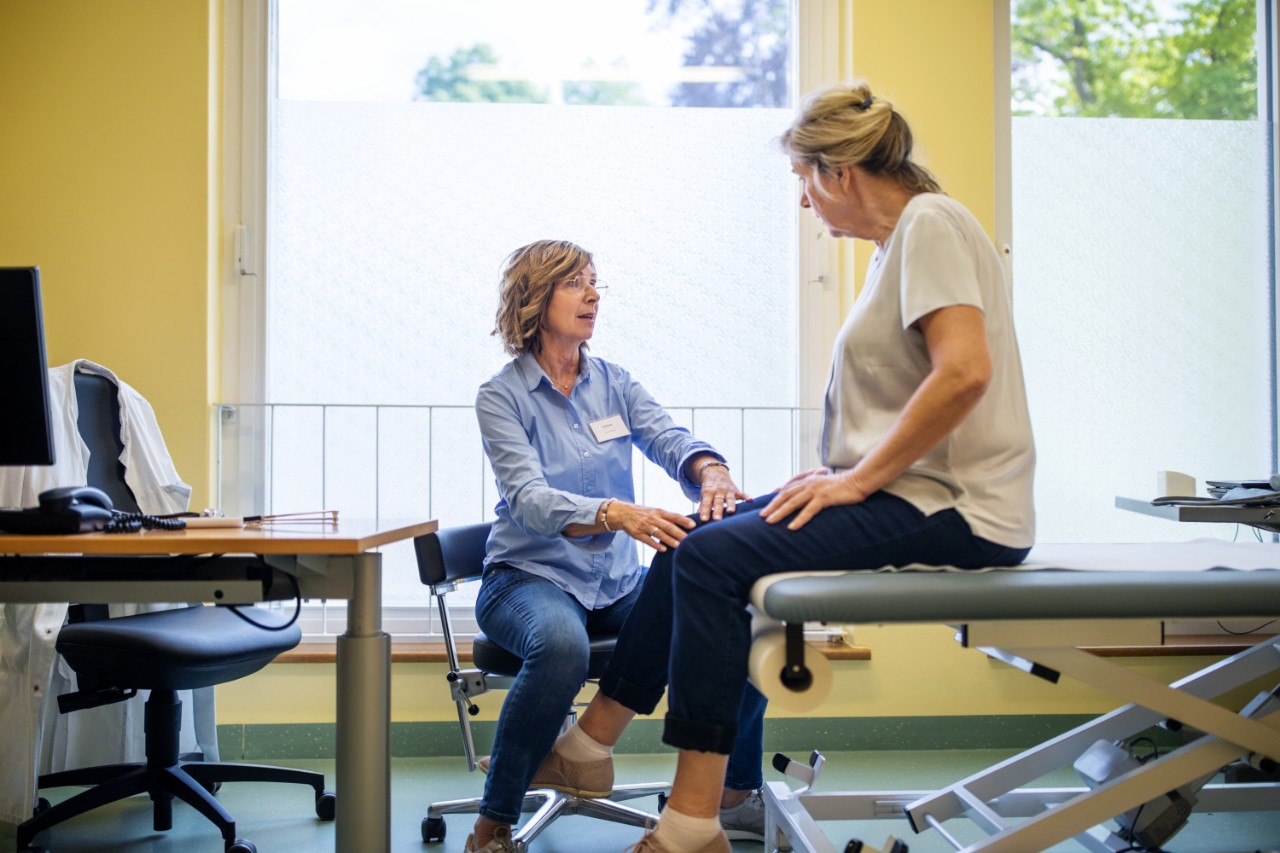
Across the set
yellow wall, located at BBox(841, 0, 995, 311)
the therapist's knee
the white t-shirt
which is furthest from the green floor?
yellow wall, located at BBox(841, 0, 995, 311)

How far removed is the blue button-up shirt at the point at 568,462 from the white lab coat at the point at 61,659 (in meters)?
0.91

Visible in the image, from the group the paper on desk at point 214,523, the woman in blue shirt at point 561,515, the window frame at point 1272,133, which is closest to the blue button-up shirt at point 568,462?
the woman in blue shirt at point 561,515

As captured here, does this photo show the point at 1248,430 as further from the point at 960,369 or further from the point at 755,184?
the point at 960,369

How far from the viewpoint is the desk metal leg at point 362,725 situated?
164cm

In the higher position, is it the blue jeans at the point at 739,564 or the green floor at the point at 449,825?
the blue jeans at the point at 739,564

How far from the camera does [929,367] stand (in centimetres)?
171

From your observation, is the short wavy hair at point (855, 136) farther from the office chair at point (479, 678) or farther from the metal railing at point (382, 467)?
the metal railing at point (382, 467)

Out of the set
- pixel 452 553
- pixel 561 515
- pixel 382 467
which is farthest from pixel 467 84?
pixel 561 515

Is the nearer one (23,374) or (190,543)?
(190,543)

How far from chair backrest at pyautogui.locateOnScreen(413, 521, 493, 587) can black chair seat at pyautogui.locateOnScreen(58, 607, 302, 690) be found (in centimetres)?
39

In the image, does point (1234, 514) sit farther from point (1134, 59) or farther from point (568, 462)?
point (1134, 59)

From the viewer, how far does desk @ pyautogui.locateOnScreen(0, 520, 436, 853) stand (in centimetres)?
159

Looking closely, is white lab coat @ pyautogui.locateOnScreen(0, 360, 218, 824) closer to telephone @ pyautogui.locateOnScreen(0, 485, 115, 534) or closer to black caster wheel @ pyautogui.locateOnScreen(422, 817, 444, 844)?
black caster wheel @ pyautogui.locateOnScreen(422, 817, 444, 844)

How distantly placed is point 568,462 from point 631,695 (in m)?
0.59
